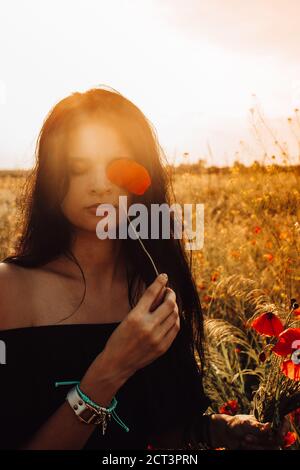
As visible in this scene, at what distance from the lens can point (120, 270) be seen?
1518 mm

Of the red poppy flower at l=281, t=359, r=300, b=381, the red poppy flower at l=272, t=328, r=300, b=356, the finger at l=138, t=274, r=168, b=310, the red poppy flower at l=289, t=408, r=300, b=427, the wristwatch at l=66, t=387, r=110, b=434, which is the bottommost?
the red poppy flower at l=289, t=408, r=300, b=427

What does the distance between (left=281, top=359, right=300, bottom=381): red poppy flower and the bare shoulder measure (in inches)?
24.4

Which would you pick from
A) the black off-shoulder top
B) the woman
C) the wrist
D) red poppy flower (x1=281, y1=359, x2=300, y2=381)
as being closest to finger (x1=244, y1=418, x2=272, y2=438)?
the woman

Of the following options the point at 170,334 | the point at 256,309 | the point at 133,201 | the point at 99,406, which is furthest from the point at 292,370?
the point at 256,309

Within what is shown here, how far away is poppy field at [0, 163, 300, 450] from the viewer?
4.16 ft

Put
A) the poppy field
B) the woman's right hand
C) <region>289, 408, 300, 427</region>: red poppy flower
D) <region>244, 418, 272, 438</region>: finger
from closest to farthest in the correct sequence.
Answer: the woman's right hand < <region>244, 418, 272, 438</region>: finger < the poppy field < <region>289, 408, 300, 427</region>: red poppy flower

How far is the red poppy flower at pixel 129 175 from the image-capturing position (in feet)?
3.48

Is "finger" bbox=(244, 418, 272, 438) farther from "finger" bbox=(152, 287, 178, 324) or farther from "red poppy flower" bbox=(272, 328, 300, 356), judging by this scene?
"finger" bbox=(152, 287, 178, 324)

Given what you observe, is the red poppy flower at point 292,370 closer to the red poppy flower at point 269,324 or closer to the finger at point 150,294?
the red poppy flower at point 269,324

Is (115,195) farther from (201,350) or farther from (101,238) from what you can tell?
(201,350)

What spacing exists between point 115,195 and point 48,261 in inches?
10.9

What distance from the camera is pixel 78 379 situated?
129 centimetres

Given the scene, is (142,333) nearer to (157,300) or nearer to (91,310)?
(157,300)
